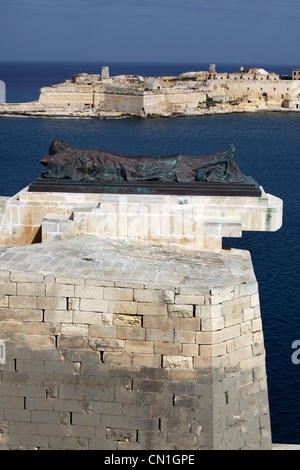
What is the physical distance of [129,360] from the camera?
29.5ft

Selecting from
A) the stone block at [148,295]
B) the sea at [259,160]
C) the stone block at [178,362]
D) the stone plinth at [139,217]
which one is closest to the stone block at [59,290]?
the stone block at [148,295]

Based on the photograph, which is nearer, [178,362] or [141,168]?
[178,362]

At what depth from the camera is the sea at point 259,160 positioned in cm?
1529

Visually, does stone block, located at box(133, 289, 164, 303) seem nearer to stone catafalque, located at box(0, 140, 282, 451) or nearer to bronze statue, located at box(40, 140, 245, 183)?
stone catafalque, located at box(0, 140, 282, 451)

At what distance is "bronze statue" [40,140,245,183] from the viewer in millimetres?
11883

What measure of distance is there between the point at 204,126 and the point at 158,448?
62.1 m

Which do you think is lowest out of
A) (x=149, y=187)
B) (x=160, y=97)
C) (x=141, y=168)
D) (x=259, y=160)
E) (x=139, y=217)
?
(x=139, y=217)

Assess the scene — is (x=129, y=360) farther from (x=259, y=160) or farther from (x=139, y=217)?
(x=259, y=160)

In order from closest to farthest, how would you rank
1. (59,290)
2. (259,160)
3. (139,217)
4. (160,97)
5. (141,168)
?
(59,290) < (139,217) < (141,168) < (259,160) < (160,97)

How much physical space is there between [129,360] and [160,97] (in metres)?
73.7

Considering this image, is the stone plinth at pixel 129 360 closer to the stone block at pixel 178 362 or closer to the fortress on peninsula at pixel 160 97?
the stone block at pixel 178 362

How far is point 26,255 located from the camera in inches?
380

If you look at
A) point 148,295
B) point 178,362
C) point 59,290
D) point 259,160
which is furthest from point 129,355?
point 259,160

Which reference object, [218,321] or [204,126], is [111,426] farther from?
[204,126]
